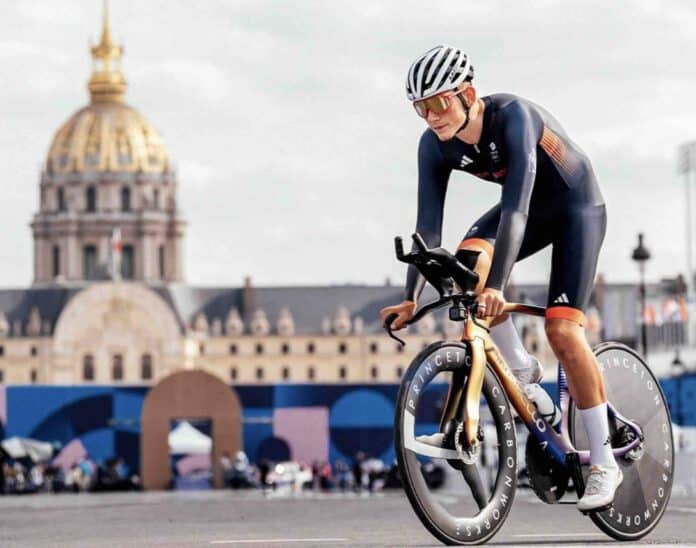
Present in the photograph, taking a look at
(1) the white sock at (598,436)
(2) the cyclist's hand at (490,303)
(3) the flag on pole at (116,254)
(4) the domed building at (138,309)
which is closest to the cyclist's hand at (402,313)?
(2) the cyclist's hand at (490,303)

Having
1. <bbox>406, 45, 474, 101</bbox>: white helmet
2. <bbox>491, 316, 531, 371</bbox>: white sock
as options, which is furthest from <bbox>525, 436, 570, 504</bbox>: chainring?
<bbox>406, 45, 474, 101</bbox>: white helmet

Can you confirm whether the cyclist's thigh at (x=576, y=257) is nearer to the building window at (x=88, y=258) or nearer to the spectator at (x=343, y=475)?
the spectator at (x=343, y=475)

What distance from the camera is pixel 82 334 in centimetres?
17550

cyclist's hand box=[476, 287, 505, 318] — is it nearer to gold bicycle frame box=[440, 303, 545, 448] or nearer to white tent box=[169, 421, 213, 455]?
gold bicycle frame box=[440, 303, 545, 448]

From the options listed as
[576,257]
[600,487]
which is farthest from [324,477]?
[576,257]

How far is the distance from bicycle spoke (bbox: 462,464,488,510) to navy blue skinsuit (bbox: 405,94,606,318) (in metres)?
0.72

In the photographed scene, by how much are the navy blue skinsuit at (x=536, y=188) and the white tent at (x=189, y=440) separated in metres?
59.6

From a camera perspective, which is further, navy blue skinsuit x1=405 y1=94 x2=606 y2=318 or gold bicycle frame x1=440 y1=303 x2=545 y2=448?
navy blue skinsuit x1=405 y1=94 x2=606 y2=318

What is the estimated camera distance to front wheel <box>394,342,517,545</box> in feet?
25.0

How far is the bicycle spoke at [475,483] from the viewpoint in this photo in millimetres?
7980

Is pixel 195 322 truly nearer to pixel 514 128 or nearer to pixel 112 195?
pixel 112 195

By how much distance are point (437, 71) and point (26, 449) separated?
54044 mm

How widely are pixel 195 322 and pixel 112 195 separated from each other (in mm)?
21218

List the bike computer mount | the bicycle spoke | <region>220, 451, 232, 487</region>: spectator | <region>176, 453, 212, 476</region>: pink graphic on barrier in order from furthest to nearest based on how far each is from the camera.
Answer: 1. <region>176, 453, 212, 476</region>: pink graphic on barrier
2. <region>220, 451, 232, 487</region>: spectator
3. the bicycle spoke
4. the bike computer mount
